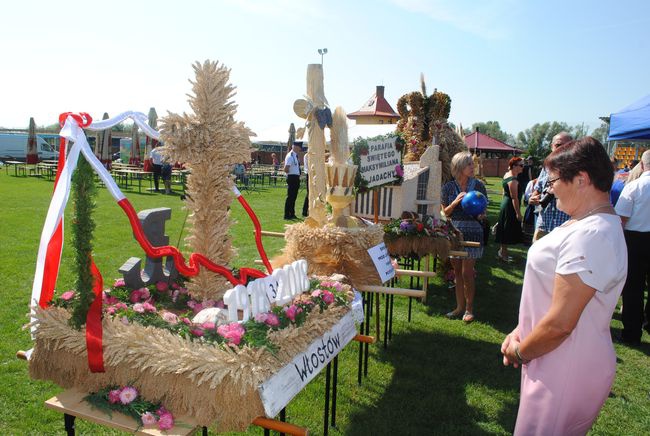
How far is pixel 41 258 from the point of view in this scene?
219 cm

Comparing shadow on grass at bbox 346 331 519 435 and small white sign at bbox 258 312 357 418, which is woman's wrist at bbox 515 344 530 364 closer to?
small white sign at bbox 258 312 357 418

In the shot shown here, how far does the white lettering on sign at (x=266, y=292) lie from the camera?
6.90 ft

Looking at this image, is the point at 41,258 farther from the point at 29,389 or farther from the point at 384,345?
the point at 384,345

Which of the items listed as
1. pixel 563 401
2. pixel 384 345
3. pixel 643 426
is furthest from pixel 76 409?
pixel 643 426

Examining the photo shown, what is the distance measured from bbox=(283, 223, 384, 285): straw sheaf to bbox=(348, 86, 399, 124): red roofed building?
19269 millimetres

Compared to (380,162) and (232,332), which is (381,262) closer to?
(380,162)

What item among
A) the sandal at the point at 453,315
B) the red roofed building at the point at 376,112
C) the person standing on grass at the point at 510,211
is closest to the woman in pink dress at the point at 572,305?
the sandal at the point at 453,315

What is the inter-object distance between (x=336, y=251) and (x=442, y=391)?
1483 mm

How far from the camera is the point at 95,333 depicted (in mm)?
1974

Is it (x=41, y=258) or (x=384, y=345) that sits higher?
(x=41, y=258)

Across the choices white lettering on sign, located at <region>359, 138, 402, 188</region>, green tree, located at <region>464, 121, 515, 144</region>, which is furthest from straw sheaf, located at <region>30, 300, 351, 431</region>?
green tree, located at <region>464, 121, 515, 144</region>

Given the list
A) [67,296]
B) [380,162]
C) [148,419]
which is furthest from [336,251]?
[148,419]

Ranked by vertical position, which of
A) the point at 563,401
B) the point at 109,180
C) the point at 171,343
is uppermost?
the point at 109,180

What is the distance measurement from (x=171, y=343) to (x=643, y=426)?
11.3ft
